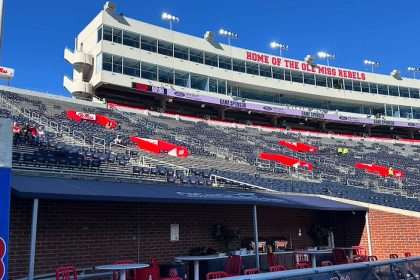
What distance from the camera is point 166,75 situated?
1683 inches

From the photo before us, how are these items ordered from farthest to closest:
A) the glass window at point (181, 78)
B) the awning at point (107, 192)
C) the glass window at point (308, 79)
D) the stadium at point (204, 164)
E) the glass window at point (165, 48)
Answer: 1. the glass window at point (308, 79)
2. the glass window at point (181, 78)
3. the glass window at point (165, 48)
4. the stadium at point (204, 164)
5. the awning at point (107, 192)

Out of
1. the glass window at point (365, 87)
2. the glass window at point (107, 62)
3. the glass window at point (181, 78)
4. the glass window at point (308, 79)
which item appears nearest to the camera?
the glass window at point (107, 62)

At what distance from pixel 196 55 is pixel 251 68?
8264mm

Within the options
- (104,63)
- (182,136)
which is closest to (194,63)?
(104,63)

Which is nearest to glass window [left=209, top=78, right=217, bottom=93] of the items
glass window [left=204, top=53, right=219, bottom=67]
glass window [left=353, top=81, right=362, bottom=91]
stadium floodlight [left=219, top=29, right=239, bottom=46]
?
glass window [left=204, top=53, right=219, bottom=67]

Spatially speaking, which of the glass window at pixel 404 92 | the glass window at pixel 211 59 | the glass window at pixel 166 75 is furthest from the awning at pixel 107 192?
the glass window at pixel 404 92

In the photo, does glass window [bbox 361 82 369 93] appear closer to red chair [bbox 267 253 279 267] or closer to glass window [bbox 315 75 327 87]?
glass window [bbox 315 75 327 87]

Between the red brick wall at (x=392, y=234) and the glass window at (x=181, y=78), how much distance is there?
102 ft

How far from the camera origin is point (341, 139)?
50406mm

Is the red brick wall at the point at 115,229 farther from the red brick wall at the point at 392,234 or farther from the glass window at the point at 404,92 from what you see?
the glass window at the point at 404,92

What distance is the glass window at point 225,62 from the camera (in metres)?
47.8

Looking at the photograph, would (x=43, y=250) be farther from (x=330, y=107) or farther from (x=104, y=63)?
(x=330, y=107)

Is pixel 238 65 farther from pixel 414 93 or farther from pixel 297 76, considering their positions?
pixel 414 93

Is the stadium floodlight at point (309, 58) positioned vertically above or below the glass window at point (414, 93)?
above
